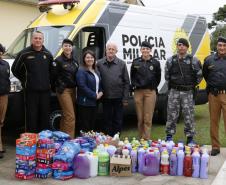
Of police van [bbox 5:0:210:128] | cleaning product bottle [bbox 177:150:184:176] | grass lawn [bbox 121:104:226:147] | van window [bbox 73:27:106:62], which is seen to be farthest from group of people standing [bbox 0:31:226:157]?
cleaning product bottle [bbox 177:150:184:176]

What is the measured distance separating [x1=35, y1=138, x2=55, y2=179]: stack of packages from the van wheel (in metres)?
1.67

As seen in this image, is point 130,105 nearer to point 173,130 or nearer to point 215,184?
point 173,130

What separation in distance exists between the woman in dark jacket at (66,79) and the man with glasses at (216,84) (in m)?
2.21

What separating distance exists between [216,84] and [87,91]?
2.09 meters

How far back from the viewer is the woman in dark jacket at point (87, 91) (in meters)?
6.61

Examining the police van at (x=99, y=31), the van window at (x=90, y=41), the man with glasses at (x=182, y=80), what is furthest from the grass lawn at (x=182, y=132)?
the van window at (x=90, y=41)

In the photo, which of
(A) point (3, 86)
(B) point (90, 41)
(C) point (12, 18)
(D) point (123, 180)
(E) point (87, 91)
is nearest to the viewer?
(D) point (123, 180)

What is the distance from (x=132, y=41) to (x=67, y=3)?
5.12 feet

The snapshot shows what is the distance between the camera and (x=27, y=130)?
6547 millimetres

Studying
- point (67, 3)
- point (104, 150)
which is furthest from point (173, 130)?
point (67, 3)

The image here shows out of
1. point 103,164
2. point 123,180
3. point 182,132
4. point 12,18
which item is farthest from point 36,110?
point 12,18

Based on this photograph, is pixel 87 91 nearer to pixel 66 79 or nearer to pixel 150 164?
pixel 66 79

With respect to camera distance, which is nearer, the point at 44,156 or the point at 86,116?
the point at 44,156

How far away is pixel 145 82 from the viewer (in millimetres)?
7109
